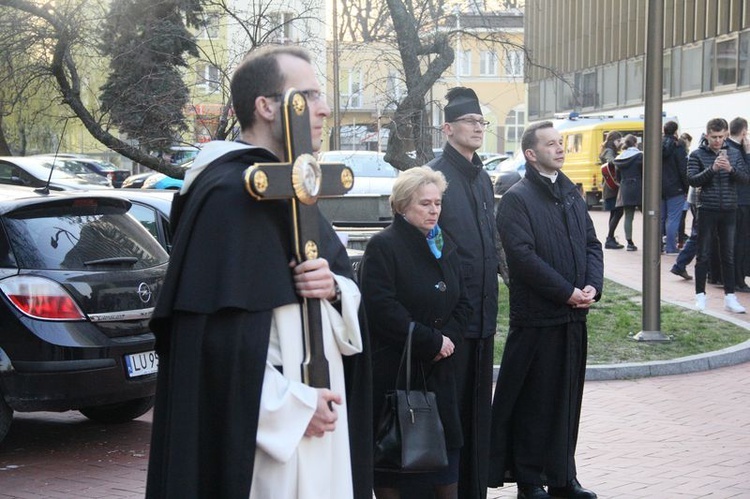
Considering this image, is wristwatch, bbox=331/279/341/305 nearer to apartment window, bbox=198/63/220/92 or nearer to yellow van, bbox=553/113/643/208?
apartment window, bbox=198/63/220/92

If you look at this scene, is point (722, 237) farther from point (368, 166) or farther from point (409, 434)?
point (368, 166)

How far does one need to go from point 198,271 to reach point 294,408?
44 cm

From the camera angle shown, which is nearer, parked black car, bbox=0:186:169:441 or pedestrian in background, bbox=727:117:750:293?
parked black car, bbox=0:186:169:441

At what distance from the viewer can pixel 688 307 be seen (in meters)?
13.1

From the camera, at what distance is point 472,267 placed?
18.6 feet

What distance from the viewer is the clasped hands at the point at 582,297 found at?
6234mm

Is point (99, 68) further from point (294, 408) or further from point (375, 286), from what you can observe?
point (294, 408)

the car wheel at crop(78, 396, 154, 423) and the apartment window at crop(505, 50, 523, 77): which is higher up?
the apartment window at crop(505, 50, 523, 77)

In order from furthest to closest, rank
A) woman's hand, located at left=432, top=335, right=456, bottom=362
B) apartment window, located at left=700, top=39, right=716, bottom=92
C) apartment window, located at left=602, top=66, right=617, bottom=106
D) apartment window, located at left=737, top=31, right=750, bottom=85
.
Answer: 1. apartment window, located at left=602, top=66, right=617, bottom=106
2. apartment window, located at left=700, top=39, right=716, bottom=92
3. apartment window, located at left=737, top=31, right=750, bottom=85
4. woman's hand, located at left=432, top=335, right=456, bottom=362

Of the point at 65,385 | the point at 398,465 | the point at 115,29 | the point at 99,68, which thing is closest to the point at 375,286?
the point at 398,465

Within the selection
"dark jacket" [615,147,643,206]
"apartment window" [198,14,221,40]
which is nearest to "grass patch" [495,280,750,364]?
"apartment window" [198,14,221,40]

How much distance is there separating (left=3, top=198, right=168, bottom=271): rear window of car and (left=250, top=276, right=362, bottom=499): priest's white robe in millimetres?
4312

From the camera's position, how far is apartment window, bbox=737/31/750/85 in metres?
34.2

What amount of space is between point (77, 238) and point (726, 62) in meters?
31.9
